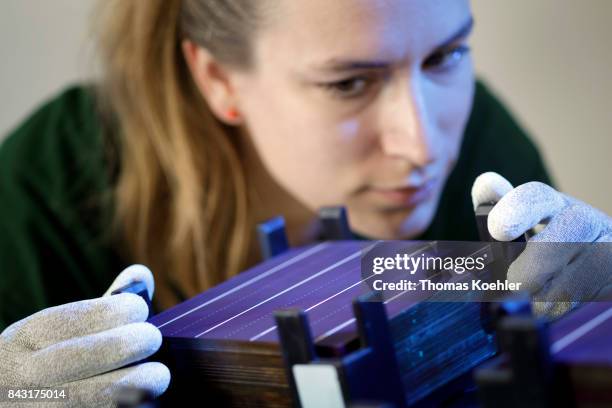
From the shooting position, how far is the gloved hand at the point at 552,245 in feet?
2.02

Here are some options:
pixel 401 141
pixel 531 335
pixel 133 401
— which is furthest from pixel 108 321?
pixel 401 141

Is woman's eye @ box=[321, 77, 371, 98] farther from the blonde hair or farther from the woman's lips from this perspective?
the blonde hair

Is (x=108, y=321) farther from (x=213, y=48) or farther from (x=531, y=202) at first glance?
(x=213, y=48)

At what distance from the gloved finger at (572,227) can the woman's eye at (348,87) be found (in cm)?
39

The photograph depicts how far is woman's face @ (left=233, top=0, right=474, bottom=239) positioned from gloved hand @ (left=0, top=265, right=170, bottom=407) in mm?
436

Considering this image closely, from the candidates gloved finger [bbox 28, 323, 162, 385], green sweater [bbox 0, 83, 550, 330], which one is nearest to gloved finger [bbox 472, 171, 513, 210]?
gloved finger [bbox 28, 323, 162, 385]

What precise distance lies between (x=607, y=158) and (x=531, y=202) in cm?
162

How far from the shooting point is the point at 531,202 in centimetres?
63

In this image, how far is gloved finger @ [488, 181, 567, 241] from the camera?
618 mm

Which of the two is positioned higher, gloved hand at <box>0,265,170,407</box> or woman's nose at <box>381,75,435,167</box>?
woman's nose at <box>381,75,435,167</box>

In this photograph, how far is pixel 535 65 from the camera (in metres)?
2.14

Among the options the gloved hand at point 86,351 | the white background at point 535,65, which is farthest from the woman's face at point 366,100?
the white background at point 535,65

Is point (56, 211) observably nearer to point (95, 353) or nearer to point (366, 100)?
point (366, 100)
